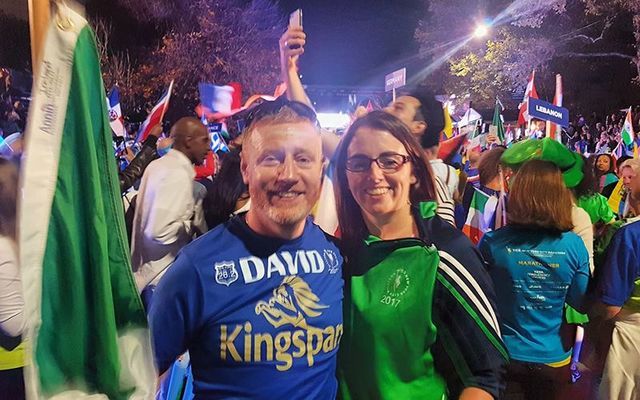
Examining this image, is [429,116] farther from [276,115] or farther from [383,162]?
[276,115]

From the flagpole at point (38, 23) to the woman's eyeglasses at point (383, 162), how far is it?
1151mm

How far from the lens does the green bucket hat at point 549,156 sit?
10.2 feet

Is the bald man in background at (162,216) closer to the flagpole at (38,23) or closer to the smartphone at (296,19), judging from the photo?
the smartphone at (296,19)

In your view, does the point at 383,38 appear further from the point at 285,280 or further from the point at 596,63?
the point at 596,63

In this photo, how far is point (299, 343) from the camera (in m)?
2.01

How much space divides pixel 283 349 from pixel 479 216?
68.4 inches

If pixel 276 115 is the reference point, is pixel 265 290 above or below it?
below

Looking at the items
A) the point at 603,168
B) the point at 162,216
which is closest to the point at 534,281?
the point at 162,216

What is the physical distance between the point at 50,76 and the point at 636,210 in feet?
10.4

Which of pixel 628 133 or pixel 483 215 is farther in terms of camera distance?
pixel 628 133

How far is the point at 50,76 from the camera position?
150 centimetres

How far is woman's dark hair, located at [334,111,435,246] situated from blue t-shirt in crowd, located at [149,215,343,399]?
0.82ft

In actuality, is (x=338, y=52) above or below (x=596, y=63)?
below

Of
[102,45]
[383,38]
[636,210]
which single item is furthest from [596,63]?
[102,45]
